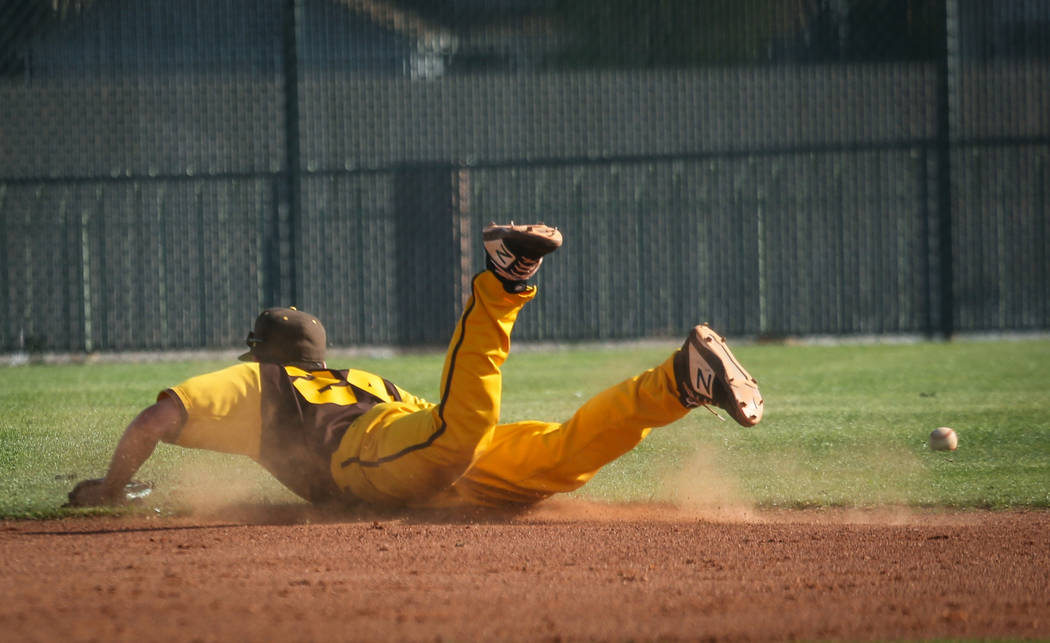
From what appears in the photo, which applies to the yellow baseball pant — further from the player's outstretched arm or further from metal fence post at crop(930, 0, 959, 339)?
metal fence post at crop(930, 0, 959, 339)

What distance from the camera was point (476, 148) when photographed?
46.5ft

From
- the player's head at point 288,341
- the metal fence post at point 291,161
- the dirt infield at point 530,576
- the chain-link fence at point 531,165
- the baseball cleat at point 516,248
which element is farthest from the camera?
the chain-link fence at point 531,165

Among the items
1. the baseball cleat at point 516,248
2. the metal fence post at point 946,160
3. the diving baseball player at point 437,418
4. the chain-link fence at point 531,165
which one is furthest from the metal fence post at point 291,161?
the baseball cleat at point 516,248

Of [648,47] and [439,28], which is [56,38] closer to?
[439,28]

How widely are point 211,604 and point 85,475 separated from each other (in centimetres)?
267

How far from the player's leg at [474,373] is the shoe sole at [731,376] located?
0.66 meters

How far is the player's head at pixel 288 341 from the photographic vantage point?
484 centimetres

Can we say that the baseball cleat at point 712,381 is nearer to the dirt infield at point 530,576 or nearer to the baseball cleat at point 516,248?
the dirt infield at point 530,576

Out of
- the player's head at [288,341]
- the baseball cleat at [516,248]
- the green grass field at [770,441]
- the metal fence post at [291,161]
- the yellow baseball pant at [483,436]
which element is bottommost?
the green grass field at [770,441]

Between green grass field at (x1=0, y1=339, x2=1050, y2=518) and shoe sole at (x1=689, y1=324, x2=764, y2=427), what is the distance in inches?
33.9

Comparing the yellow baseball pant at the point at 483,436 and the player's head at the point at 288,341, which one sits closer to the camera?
the yellow baseball pant at the point at 483,436

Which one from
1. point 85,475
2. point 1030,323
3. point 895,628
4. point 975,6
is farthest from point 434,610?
point 975,6

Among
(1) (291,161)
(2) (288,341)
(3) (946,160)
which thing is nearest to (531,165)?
(1) (291,161)

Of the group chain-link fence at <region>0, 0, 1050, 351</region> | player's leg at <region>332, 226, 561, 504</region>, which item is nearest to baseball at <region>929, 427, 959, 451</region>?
player's leg at <region>332, 226, 561, 504</region>
